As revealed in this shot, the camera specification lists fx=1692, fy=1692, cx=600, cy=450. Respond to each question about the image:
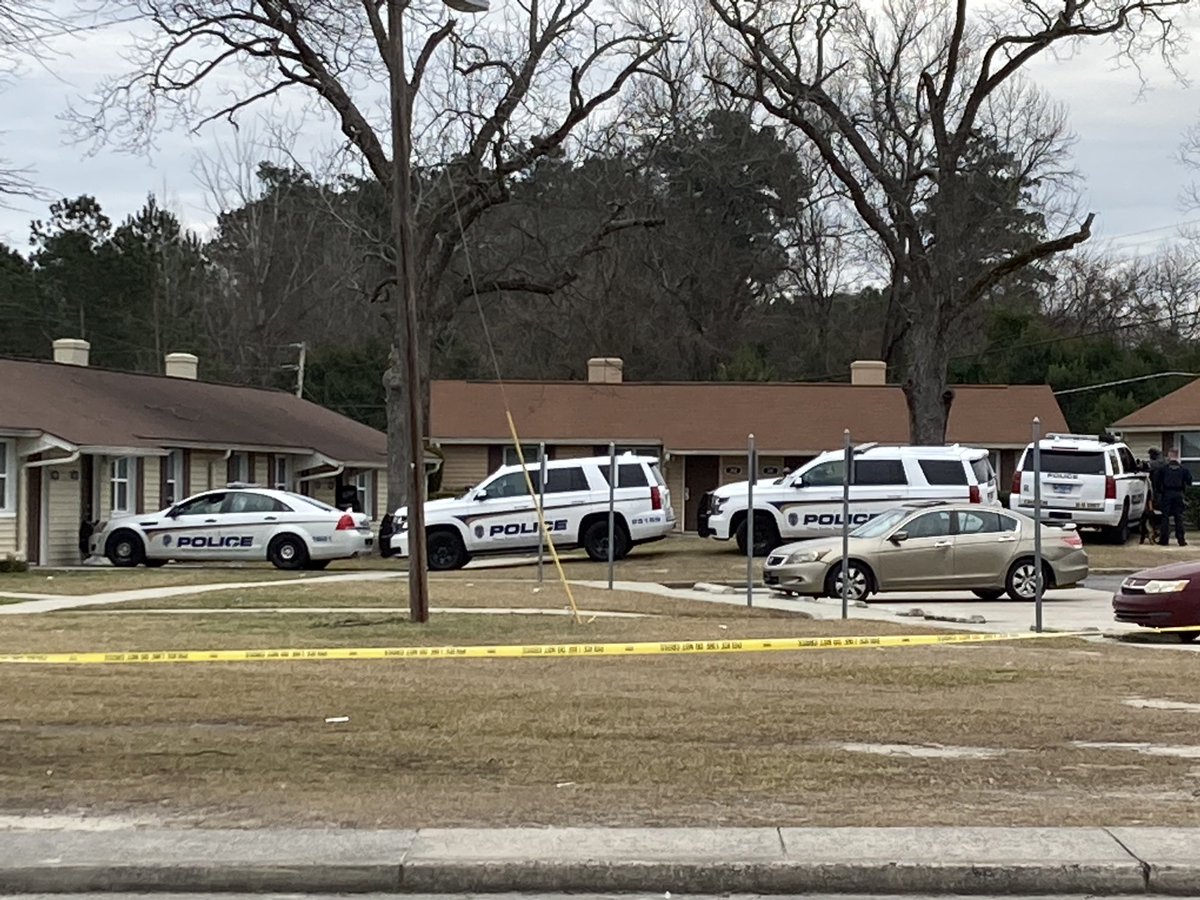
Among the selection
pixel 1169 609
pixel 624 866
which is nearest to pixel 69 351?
pixel 1169 609

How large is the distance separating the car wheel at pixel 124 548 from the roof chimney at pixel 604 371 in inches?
796

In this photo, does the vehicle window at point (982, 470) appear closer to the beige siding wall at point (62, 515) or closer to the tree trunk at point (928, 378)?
the tree trunk at point (928, 378)

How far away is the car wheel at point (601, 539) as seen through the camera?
3127cm

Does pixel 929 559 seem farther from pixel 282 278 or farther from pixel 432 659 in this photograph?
pixel 282 278

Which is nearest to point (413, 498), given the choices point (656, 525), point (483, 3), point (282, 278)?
point (483, 3)

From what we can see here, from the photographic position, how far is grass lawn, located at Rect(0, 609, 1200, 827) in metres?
8.41

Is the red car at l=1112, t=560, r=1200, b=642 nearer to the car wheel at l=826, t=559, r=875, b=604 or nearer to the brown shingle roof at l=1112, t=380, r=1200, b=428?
the car wheel at l=826, t=559, r=875, b=604

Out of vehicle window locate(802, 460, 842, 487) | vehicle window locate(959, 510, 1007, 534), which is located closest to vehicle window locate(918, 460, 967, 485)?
vehicle window locate(802, 460, 842, 487)

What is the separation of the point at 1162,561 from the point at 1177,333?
40.6 meters

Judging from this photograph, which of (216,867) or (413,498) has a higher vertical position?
(413,498)

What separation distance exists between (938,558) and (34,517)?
17.9 metres

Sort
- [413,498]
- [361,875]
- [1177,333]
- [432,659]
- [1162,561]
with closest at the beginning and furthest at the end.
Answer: [361,875], [432,659], [413,498], [1162,561], [1177,333]

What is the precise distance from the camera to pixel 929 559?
22766 mm

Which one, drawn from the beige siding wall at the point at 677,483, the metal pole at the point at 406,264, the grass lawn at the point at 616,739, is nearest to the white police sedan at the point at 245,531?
the metal pole at the point at 406,264
